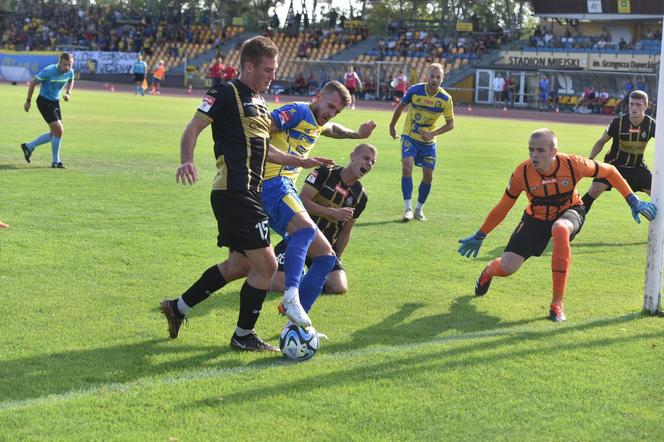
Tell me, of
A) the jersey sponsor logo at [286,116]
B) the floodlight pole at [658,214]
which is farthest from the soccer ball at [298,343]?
the floodlight pole at [658,214]

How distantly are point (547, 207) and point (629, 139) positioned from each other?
451 centimetres

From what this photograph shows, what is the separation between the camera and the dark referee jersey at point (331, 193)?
8109mm

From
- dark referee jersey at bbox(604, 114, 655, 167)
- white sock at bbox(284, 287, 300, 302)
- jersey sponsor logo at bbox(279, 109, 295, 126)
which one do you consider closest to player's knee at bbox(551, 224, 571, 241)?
jersey sponsor logo at bbox(279, 109, 295, 126)

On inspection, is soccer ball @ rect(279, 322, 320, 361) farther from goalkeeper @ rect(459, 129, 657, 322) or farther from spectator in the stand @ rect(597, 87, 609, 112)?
spectator in the stand @ rect(597, 87, 609, 112)

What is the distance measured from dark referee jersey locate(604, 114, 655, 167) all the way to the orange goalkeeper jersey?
169 inches

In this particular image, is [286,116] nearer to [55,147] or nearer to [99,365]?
[99,365]

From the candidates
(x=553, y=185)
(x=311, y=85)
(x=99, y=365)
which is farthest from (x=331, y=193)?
(x=311, y=85)

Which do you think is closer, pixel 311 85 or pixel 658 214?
pixel 658 214

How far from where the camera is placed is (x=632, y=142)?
11.8 metres

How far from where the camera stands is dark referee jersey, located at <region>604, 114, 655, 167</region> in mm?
11727

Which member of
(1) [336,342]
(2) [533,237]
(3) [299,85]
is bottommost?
(1) [336,342]

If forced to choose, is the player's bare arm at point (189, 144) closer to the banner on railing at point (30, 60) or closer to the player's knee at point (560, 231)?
the player's knee at point (560, 231)

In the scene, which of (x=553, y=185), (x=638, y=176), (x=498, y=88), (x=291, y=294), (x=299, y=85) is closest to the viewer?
(x=291, y=294)

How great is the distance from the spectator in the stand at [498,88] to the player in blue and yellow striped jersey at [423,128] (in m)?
39.7
